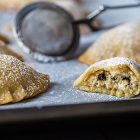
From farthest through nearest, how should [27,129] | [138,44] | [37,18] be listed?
[37,18], [138,44], [27,129]

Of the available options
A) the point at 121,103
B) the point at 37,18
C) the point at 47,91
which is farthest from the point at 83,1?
the point at 121,103

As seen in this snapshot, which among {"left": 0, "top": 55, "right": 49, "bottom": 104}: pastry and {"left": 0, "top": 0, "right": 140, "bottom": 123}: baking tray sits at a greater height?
{"left": 0, "top": 55, "right": 49, "bottom": 104}: pastry

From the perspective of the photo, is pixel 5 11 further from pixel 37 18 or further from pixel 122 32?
pixel 122 32

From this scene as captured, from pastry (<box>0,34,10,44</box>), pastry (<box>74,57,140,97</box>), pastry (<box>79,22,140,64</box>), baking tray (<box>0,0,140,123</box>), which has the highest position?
pastry (<box>0,34,10,44</box>)

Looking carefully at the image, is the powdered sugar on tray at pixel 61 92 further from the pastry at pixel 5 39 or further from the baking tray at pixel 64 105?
the pastry at pixel 5 39

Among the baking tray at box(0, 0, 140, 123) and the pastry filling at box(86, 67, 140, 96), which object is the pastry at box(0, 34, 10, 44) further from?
the pastry filling at box(86, 67, 140, 96)

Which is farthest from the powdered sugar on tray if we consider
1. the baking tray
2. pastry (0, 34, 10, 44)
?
pastry (0, 34, 10, 44)
